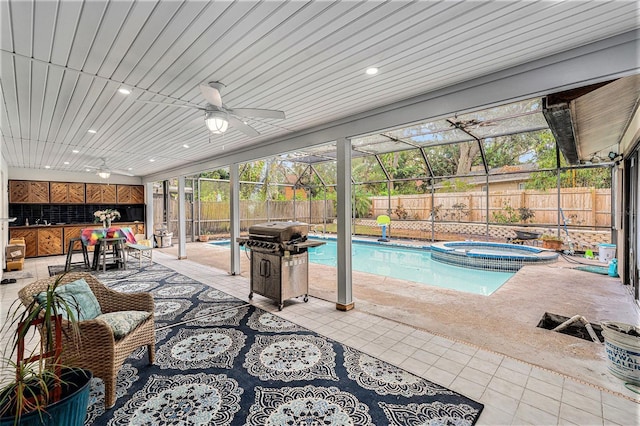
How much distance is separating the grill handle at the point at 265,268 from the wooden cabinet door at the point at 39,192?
9.22 metres

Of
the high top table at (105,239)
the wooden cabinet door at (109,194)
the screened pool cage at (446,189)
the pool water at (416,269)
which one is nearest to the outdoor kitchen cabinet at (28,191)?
the wooden cabinet door at (109,194)

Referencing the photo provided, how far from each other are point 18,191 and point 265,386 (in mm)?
10995

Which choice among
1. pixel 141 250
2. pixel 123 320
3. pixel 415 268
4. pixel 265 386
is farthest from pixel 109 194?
pixel 265 386

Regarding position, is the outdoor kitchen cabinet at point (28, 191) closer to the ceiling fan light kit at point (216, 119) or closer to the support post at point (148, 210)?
the support post at point (148, 210)

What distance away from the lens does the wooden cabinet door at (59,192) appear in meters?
9.38

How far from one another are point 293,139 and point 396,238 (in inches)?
318

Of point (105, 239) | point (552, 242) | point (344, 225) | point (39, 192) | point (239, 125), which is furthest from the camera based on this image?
point (39, 192)

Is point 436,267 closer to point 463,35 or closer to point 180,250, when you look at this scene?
point 463,35

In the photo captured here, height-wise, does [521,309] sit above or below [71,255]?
below

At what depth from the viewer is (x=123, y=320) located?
2439 millimetres

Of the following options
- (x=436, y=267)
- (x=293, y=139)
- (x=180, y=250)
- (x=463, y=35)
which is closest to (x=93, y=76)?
(x=293, y=139)

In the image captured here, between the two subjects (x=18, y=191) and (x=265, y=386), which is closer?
(x=265, y=386)

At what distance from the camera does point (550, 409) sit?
2078 mm

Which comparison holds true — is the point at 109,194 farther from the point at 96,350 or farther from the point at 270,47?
the point at 270,47
